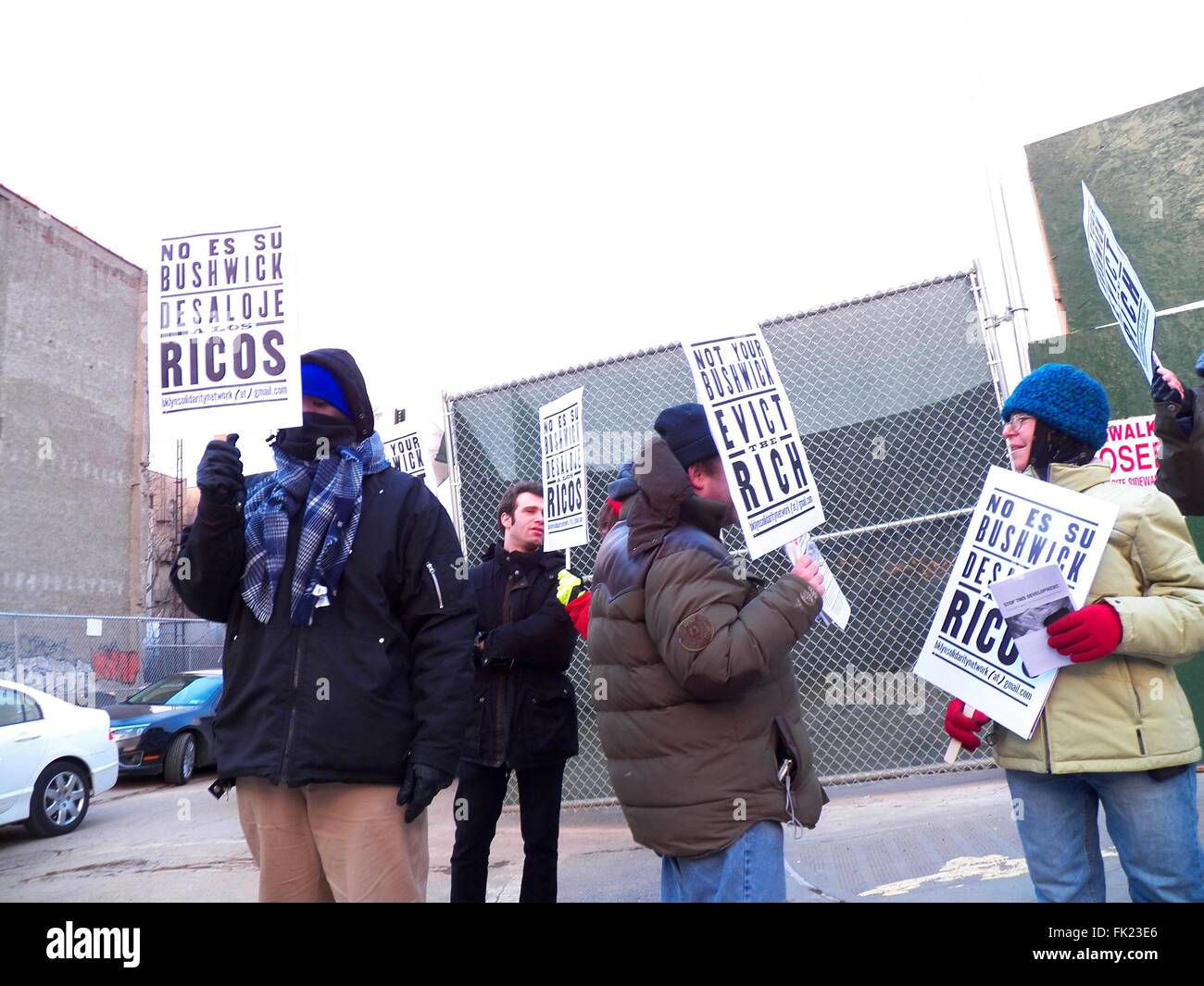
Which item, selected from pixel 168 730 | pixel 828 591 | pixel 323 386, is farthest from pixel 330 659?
pixel 168 730

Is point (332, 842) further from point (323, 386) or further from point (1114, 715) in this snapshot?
point (1114, 715)

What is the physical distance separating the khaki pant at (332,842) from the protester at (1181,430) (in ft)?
8.36

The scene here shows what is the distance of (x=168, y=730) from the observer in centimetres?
1259

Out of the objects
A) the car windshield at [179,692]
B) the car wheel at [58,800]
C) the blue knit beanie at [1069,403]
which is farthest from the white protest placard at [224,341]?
the car windshield at [179,692]

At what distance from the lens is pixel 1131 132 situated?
6965mm

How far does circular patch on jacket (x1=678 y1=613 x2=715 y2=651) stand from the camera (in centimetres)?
244

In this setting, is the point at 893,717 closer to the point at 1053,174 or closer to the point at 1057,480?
the point at 1057,480

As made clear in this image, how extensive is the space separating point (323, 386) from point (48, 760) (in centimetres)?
766

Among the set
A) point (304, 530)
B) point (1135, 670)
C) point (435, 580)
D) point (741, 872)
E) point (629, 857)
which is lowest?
point (629, 857)

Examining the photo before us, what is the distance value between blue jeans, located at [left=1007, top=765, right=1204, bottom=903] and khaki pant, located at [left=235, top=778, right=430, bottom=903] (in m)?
1.71

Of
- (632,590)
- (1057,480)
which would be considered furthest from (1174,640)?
(632,590)

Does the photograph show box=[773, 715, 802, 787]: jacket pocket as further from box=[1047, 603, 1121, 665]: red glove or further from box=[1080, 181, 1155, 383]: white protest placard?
box=[1080, 181, 1155, 383]: white protest placard

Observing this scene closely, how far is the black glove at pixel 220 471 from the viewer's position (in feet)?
8.67

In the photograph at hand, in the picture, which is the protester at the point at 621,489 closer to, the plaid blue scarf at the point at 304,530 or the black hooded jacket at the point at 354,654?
the black hooded jacket at the point at 354,654
